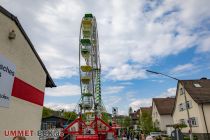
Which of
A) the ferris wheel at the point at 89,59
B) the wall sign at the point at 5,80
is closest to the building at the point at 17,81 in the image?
the wall sign at the point at 5,80

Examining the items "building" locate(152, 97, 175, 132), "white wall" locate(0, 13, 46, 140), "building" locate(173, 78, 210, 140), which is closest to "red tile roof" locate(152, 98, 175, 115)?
"building" locate(152, 97, 175, 132)

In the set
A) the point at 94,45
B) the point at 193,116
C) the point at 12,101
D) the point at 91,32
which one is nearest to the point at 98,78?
the point at 94,45

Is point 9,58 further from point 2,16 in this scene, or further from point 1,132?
point 1,132

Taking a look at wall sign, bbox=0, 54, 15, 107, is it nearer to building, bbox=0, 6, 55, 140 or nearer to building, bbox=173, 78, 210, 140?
building, bbox=0, 6, 55, 140

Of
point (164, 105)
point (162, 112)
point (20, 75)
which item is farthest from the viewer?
point (164, 105)

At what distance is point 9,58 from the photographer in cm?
855

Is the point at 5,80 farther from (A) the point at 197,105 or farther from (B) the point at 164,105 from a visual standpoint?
(B) the point at 164,105

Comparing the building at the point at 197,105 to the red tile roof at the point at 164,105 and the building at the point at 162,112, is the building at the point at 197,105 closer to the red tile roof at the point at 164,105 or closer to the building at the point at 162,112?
the building at the point at 162,112

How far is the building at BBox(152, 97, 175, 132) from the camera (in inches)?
2035

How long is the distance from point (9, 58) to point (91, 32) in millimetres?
21525

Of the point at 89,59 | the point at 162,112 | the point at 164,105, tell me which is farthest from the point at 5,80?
the point at 164,105

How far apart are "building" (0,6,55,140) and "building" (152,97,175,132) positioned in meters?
43.8

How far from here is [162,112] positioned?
171ft

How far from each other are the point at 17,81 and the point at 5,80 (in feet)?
3.22
